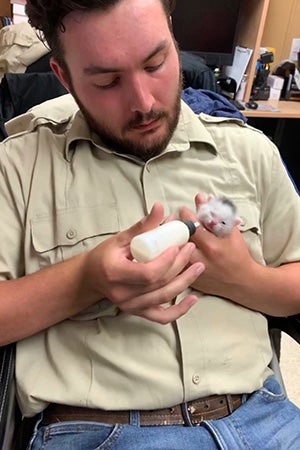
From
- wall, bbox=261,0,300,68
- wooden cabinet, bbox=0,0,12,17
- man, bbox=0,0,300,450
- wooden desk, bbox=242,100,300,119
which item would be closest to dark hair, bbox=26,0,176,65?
man, bbox=0,0,300,450

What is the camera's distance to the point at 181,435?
885mm

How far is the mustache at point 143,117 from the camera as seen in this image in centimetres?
93

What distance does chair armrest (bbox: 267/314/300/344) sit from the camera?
107cm

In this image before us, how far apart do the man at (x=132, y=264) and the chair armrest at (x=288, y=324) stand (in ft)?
0.16

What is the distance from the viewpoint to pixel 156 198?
3.33ft

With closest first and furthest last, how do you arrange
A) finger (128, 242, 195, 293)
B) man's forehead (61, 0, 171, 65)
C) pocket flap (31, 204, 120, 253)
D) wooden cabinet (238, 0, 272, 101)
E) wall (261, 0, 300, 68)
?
finger (128, 242, 195, 293) < man's forehead (61, 0, 171, 65) < pocket flap (31, 204, 120, 253) < wooden cabinet (238, 0, 272, 101) < wall (261, 0, 300, 68)

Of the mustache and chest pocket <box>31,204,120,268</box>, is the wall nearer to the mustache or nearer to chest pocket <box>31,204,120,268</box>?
the mustache

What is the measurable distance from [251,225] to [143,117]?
1.15 ft

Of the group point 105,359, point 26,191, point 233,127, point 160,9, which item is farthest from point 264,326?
point 160,9

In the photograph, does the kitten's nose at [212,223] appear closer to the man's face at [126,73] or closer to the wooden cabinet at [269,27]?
the man's face at [126,73]

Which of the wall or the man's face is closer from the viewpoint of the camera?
the man's face

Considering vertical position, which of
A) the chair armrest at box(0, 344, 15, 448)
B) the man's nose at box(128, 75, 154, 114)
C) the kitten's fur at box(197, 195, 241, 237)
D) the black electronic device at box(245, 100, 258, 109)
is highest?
the man's nose at box(128, 75, 154, 114)

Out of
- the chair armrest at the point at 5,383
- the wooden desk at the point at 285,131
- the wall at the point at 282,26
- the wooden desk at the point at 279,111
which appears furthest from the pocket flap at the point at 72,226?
the wall at the point at 282,26

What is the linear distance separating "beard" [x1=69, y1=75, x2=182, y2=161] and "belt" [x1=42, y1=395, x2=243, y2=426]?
0.54 m
